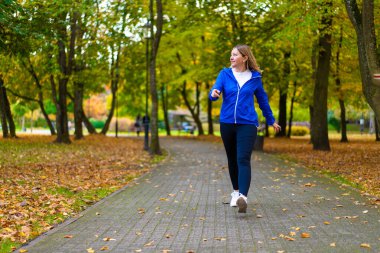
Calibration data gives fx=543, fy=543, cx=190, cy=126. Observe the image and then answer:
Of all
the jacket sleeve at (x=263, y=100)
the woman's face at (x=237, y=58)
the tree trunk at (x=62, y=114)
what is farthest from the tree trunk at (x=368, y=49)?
the tree trunk at (x=62, y=114)

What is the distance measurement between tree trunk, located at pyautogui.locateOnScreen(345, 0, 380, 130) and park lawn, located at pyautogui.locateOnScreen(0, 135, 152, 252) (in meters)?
5.30

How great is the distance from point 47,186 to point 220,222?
14.8 ft

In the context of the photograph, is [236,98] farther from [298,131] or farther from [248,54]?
[298,131]

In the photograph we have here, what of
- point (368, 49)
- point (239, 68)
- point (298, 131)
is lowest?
point (298, 131)

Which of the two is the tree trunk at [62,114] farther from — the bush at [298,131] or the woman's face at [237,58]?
the bush at [298,131]

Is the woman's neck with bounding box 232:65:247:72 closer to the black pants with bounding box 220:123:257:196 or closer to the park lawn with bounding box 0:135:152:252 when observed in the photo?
the black pants with bounding box 220:123:257:196

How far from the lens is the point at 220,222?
646 centimetres

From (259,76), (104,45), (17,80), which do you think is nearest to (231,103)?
(259,76)

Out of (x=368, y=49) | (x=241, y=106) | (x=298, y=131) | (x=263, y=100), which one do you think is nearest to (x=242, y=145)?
(x=241, y=106)

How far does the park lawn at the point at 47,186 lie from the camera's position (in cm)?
647

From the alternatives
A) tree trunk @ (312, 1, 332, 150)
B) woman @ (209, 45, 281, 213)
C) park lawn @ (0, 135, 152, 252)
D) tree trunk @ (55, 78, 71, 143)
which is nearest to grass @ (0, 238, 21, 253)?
park lawn @ (0, 135, 152, 252)

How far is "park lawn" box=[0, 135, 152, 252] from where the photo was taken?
647 centimetres

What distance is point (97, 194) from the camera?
9.48m

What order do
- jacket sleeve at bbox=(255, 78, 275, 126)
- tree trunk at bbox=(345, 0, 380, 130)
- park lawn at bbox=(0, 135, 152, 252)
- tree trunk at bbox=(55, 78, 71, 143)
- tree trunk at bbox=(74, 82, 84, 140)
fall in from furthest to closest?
tree trunk at bbox=(74, 82, 84, 140), tree trunk at bbox=(55, 78, 71, 143), tree trunk at bbox=(345, 0, 380, 130), jacket sleeve at bbox=(255, 78, 275, 126), park lawn at bbox=(0, 135, 152, 252)
